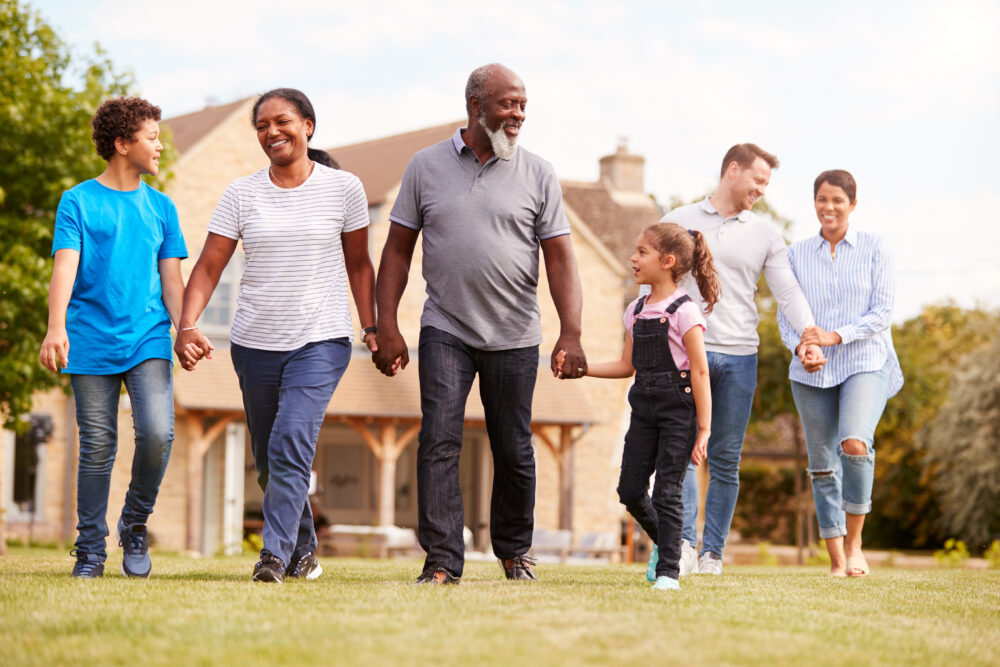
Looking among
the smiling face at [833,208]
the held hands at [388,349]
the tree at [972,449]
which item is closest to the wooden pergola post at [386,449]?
the tree at [972,449]

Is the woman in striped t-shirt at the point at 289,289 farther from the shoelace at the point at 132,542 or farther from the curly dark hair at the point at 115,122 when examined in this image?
the shoelace at the point at 132,542

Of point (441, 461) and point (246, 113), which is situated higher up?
point (246, 113)

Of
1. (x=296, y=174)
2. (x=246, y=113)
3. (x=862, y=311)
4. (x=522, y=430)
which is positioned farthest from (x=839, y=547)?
(x=246, y=113)

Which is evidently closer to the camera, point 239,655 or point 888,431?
point 239,655

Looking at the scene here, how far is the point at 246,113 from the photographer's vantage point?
25.5 m

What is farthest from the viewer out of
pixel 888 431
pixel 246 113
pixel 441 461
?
pixel 888 431

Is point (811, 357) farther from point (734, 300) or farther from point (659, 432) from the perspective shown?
point (659, 432)

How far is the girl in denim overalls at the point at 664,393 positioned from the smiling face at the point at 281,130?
1527 mm

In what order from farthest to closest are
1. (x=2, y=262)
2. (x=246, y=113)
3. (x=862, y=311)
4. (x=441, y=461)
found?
(x=246, y=113), (x=2, y=262), (x=862, y=311), (x=441, y=461)

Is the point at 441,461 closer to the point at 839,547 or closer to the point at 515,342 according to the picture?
the point at 515,342

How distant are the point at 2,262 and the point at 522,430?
1151 cm

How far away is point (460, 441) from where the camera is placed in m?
5.67

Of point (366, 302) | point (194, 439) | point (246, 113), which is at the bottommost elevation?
point (194, 439)

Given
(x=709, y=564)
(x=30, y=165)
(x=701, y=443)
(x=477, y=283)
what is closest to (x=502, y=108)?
(x=477, y=283)
